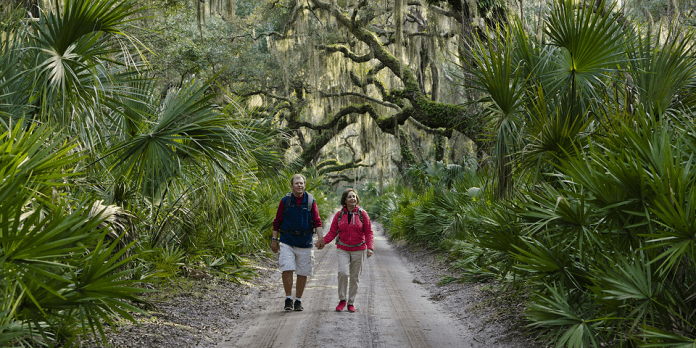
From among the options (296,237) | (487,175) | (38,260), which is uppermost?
(487,175)

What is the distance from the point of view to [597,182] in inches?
136

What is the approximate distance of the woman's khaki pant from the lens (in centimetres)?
640

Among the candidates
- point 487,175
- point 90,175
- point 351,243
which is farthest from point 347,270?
point 90,175

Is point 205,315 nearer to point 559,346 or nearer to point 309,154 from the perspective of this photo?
point 559,346

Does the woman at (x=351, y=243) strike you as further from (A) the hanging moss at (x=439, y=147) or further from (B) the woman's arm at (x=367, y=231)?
(A) the hanging moss at (x=439, y=147)

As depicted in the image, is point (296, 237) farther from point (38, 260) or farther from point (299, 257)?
point (38, 260)

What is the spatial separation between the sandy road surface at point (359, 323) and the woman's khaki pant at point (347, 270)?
0.24 m

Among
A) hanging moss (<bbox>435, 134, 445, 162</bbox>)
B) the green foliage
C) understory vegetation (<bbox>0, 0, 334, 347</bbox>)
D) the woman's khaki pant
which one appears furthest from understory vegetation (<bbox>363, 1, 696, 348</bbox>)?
hanging moss (<bbox>435, 134, 445, 162</bbox>)

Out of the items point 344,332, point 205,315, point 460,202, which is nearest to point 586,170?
point 344,332

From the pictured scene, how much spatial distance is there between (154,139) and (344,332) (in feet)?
8.79

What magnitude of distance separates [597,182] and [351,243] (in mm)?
3504

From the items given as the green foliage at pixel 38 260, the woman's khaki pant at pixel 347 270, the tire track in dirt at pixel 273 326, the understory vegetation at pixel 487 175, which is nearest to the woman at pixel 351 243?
the woman's khaki pant at pixel 347 270

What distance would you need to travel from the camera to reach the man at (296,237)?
6.37 meters

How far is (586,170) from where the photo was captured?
3584 millimetres
